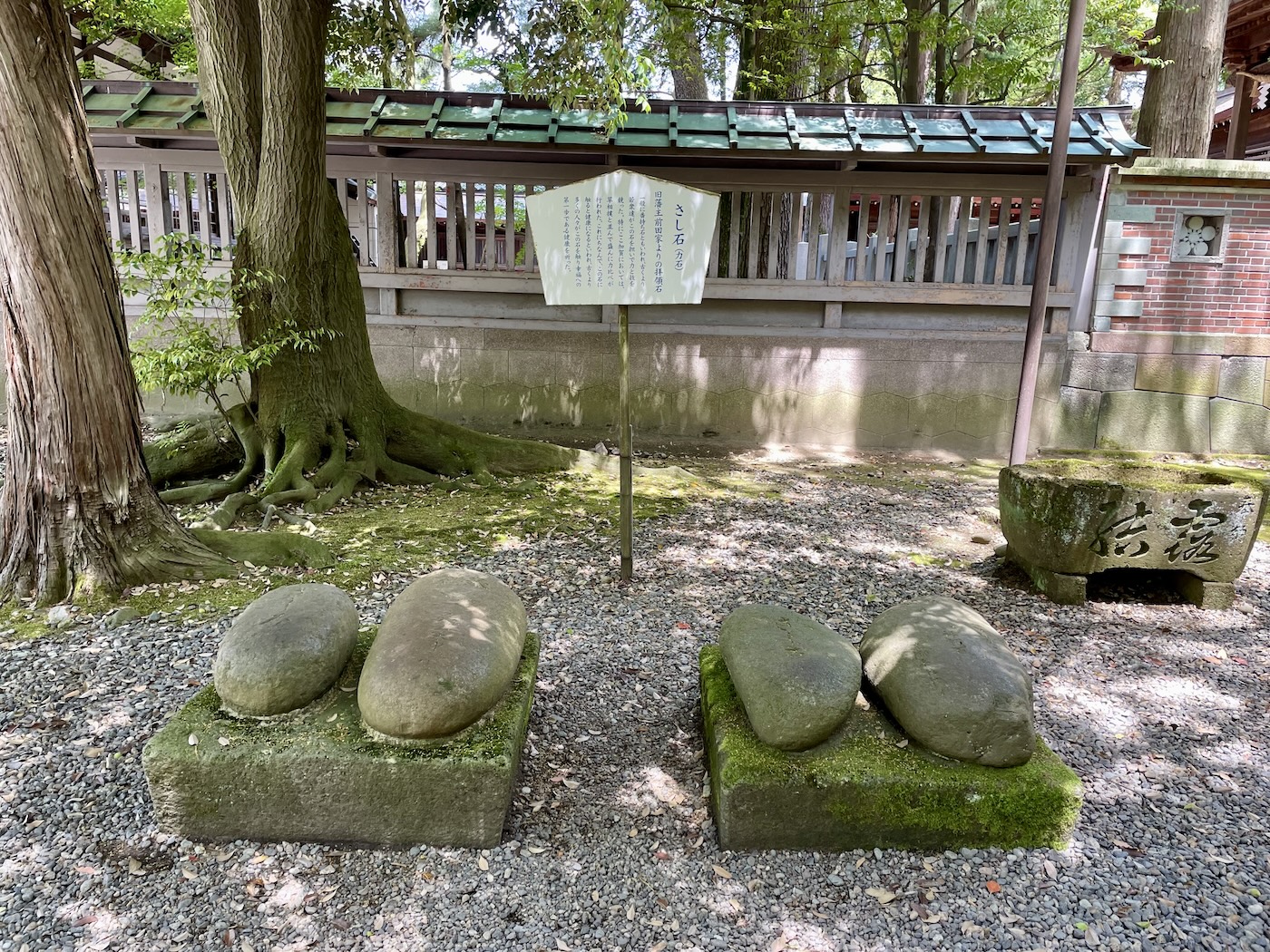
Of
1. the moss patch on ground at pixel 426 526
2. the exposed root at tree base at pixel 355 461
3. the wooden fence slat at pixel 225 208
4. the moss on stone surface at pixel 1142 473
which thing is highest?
the wooden fence slat at pixel 225 208

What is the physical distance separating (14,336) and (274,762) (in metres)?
2.70

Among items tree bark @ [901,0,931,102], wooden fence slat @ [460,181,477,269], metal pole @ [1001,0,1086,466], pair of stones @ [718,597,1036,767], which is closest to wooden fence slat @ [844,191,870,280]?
metal pole @ [1001,0,1086,466]

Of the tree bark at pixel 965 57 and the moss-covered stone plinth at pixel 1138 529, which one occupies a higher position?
the tree bark at pixel 965 57

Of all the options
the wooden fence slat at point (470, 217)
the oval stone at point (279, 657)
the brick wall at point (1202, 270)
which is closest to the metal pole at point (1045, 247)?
the brick wall at point (1202, 270)

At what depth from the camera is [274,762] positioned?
7.97 feet

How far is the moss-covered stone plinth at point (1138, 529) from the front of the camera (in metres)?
4.31

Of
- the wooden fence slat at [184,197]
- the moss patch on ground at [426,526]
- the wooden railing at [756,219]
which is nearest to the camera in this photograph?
the moss patch on ground at [426,526]

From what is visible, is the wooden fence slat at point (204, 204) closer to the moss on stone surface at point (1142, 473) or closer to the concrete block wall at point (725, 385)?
the concrete block wall at point (725, 385)

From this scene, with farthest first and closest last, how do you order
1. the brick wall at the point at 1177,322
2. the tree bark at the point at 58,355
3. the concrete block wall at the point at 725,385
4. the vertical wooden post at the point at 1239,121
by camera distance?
the vertical wooden post at the point at 1239,121
the concrete block wall at the point at 725,385
the brick wall at the point at 1177,322
the tree bark at the point at 58,355

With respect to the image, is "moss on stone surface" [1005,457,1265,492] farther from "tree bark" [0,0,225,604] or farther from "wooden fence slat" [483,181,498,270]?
"wooden fence slat" [483,181,498,270]

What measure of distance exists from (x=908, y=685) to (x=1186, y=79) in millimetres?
9432

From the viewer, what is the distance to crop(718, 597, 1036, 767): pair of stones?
2.50 meters

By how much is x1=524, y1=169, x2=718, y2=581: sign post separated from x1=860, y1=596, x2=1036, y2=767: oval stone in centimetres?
224

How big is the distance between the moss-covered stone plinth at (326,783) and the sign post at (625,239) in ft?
8.23
